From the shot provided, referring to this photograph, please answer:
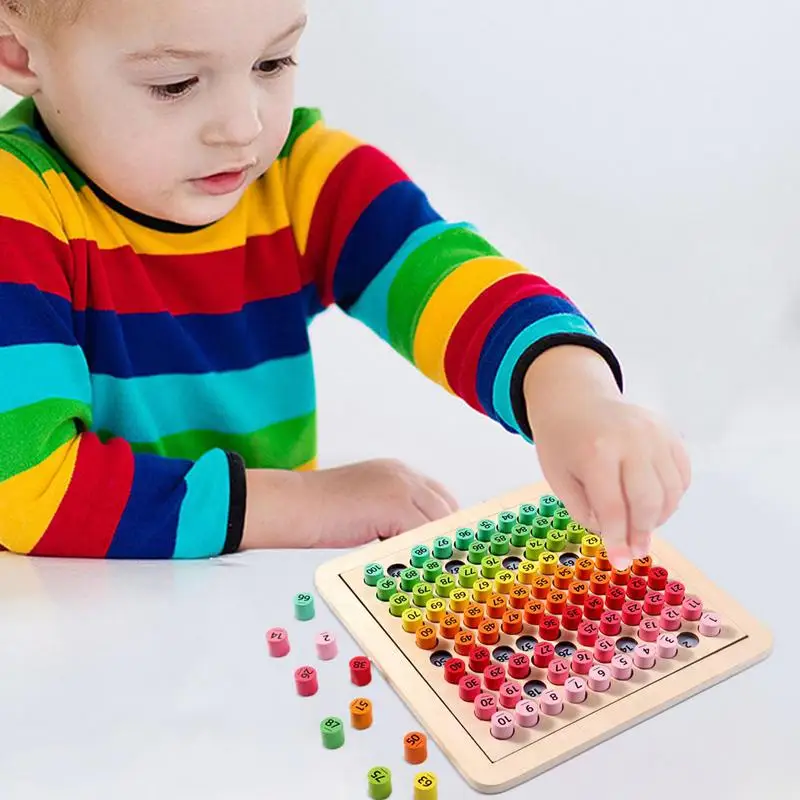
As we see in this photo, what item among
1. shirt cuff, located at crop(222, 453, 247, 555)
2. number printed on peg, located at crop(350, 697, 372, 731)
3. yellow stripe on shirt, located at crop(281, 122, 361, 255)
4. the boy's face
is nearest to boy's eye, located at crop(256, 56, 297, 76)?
the boy's face

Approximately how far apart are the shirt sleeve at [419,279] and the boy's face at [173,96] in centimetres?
8

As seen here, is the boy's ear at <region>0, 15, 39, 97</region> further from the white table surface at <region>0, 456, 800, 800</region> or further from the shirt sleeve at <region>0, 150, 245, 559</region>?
the white table surface at <region>0, 456, 800, 800</region>

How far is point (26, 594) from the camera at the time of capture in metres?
0.66

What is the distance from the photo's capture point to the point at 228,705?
579mm

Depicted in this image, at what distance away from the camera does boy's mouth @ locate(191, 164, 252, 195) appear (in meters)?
0.68

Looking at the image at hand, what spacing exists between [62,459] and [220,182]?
7.0 inches

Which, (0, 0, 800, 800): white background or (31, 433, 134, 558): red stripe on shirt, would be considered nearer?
(31, 433, 134, 558): red stripe on shirt

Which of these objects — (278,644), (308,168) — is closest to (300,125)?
(308,168)

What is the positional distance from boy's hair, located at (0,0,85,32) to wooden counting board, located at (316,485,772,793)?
315mm

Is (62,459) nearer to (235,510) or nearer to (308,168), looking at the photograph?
(235,510)

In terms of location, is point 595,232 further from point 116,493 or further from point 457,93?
point 116,493

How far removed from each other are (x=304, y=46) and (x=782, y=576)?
0.65 meters

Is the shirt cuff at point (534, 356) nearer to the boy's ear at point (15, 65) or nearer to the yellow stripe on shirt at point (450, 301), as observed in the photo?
the yellow stripe on shirt at point (450, 301)

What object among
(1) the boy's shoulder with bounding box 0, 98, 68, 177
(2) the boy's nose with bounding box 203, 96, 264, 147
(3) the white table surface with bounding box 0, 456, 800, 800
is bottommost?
(3) the white table surface with bounding box 0, 456, 800, 800
